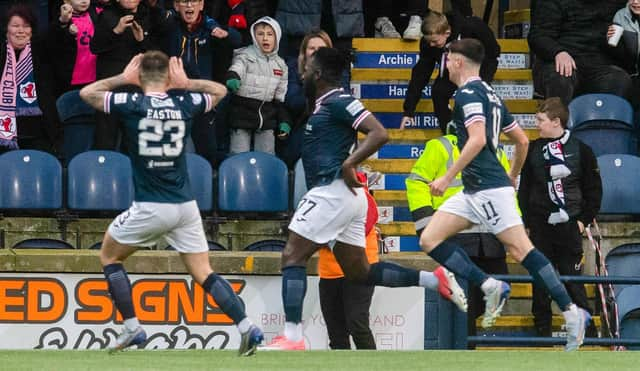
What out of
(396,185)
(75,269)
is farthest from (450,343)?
(396,185)

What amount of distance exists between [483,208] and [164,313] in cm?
277

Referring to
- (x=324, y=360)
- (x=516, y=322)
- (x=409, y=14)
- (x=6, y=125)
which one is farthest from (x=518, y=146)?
(x=409, y=14)

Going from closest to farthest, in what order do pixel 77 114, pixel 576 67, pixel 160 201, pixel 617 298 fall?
pixel 160 201 < pixel 617 298 < pixel 77 114 < pixel 576 67

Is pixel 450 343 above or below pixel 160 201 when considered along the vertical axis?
below

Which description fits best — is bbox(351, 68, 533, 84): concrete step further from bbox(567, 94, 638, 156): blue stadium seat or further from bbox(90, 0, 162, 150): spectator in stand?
bbox(90, 0, 162, 150): spectator in stand

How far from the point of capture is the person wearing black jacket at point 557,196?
12781 mm

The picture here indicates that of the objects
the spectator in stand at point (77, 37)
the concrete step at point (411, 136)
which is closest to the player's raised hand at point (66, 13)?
the spectator in stand at point (77, 37)

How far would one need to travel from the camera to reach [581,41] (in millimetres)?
15492

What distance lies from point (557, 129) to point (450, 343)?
7.49 feet

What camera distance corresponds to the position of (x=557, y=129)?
12.9 m

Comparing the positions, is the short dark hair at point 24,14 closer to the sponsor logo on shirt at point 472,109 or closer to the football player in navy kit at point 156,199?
the football player in navy kit at point 156,199

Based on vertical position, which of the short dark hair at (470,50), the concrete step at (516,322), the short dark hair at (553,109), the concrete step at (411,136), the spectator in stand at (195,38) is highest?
the spectator in stand at (195,38)

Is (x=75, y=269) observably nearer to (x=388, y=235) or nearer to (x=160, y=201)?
(x=160, y=201)

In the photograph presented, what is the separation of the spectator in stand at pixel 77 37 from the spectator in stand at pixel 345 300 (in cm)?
402
